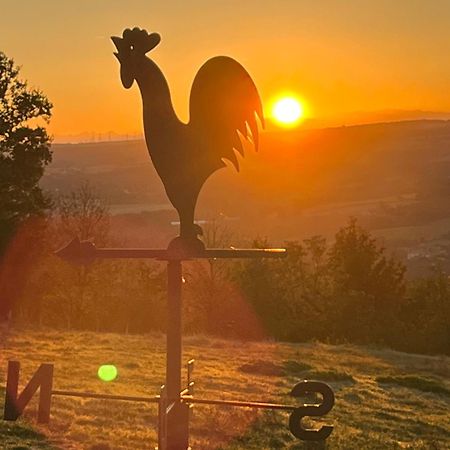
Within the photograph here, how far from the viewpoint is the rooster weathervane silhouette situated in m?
3.31

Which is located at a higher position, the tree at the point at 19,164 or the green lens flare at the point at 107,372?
the tree at the point at 19,164

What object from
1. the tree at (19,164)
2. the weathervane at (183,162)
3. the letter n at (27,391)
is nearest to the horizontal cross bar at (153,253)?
the weathervane at (183,162)

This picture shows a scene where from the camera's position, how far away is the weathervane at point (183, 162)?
3.15 metres

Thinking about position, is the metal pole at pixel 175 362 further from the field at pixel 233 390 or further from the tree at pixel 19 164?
the tree at pixel 19 164

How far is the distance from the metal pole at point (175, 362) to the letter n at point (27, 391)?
90cm

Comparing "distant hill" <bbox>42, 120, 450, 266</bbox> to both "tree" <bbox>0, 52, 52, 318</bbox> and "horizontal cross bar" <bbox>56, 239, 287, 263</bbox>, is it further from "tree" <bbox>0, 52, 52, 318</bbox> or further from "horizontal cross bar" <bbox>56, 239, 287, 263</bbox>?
"horizontal cross bar" <bbox>56, 239, 287, 263</bbox>

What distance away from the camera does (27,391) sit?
12.1ft

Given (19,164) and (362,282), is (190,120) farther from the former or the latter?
(362,282)

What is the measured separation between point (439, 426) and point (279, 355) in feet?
25.2

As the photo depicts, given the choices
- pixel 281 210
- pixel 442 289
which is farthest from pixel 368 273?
pixel 281 210

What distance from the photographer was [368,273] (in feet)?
96.8

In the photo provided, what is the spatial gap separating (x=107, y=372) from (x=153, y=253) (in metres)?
11.3

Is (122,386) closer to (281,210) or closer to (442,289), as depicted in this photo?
(442,289)

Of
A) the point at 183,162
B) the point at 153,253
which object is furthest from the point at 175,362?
the point at 183,162
